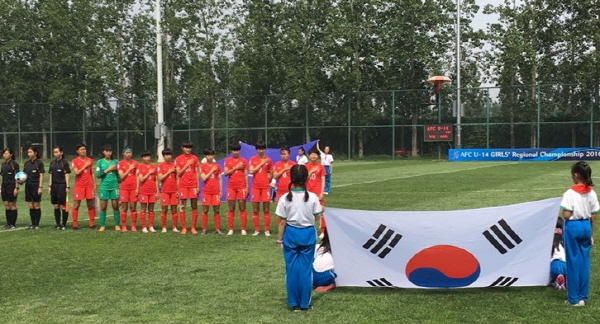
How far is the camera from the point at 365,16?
2299 inches

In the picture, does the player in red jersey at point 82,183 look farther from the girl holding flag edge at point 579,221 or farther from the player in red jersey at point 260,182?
the girl holding flag edge at point 579,221

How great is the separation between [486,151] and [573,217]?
3988cm

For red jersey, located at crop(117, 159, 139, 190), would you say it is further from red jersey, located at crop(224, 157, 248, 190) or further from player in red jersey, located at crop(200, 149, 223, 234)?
red jersey, located at crop(224, 157, 248, 190)

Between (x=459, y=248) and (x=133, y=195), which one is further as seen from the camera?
(x=133, y=195)

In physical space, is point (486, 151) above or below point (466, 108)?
below

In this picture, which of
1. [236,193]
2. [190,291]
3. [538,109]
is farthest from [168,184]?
[538,109]

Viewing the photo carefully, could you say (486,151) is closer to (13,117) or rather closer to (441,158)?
(441,158)

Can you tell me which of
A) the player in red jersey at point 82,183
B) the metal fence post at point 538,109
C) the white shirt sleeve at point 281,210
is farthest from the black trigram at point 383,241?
the metal fence post at point 538,109

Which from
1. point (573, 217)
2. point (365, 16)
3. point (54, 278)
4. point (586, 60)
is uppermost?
point (365, 16)

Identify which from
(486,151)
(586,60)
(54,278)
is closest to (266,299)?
(54,278)

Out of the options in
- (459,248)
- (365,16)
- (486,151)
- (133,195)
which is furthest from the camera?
(365,16)

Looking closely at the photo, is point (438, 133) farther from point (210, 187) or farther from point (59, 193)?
point (59, 193)

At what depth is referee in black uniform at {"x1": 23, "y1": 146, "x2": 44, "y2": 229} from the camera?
588 inches

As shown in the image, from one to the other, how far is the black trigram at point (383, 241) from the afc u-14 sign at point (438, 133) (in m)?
40.2
